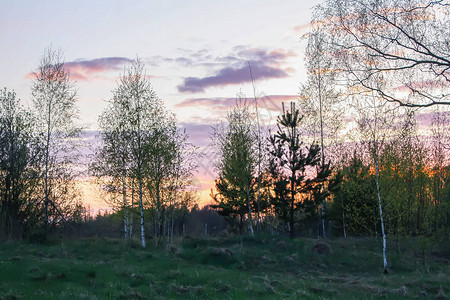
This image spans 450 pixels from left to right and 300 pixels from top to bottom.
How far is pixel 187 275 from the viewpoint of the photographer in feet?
48.9

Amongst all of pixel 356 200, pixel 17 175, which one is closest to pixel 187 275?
pixel 17 175

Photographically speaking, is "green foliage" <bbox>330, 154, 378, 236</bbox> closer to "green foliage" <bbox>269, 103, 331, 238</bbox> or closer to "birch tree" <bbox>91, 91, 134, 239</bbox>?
"green foliage" <bbox>269, 103, 331, 238</bbox>

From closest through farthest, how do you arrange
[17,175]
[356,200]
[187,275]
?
[187,275], [17,175], [356,200]

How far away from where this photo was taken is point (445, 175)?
4588 centimetres

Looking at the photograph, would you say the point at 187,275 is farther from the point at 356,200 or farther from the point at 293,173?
the point at 356,200

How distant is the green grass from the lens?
40.2 ft

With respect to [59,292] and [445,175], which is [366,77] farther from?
[445,175]

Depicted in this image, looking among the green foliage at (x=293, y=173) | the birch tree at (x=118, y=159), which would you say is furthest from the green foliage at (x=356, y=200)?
the birch tree at (x=118, y=159)

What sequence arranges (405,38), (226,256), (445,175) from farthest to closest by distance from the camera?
(445,175) < (226,256) < (405,38)

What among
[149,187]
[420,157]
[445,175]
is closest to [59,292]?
[149,187]

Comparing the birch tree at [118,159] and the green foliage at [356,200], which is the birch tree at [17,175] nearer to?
the birch tree at [118,159]

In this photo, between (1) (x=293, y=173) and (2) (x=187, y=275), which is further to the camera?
(1) (x=293, y=173)

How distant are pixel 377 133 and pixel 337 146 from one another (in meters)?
14.5

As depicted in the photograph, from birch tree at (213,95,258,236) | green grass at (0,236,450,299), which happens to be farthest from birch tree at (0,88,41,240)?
birch tree at (213,95,258,236)
